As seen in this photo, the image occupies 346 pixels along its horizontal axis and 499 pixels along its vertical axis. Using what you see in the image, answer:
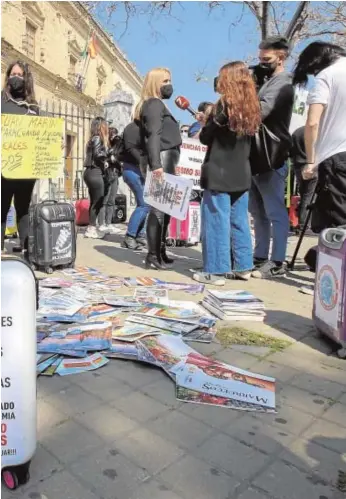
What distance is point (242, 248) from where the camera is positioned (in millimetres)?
4070

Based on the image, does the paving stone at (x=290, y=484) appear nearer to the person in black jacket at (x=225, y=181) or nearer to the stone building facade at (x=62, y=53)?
the person in black jacket at (x=225, y=181)

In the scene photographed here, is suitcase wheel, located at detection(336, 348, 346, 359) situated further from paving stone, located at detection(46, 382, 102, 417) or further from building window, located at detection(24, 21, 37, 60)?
building window, located at detection(24, 21, 37, 60)

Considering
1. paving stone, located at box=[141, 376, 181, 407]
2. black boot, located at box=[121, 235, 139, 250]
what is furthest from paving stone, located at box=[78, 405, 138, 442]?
black boot, located at box=[121, 235, 139, 250]

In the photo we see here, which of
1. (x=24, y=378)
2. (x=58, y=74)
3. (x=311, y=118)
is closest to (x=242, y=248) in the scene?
(x=311, y=118)

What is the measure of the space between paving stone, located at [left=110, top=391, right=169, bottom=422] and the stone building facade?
18.8 m

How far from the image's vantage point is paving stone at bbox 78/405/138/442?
1.59 meters

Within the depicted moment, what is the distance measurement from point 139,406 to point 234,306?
130 cm

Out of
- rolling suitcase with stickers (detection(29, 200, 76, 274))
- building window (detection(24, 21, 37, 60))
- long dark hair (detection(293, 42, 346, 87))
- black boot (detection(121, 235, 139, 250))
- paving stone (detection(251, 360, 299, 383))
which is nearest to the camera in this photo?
paving stone (detection(251, 360, 299, 383))

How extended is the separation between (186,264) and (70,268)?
1.21 m

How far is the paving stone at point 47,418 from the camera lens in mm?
1594

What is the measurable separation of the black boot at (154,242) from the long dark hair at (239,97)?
1136 millimetres

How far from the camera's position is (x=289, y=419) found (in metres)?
1.73

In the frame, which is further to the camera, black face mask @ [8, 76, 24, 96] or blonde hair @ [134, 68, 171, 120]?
blonde hair @ [134, 68, 171, 120]

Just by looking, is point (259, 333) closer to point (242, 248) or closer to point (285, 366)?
point (285, 366)
